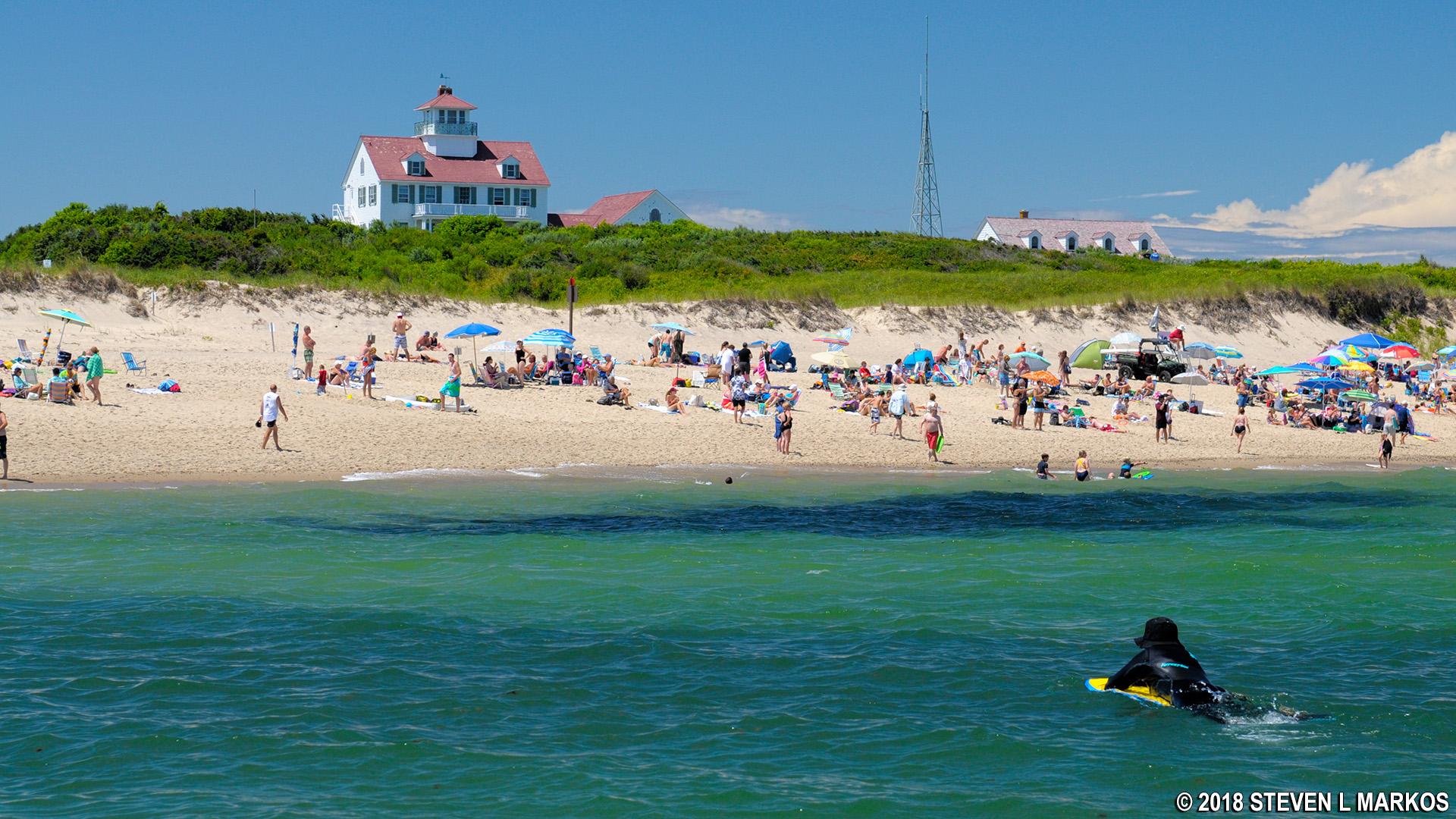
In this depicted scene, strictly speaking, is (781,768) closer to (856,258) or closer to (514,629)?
(514,629)

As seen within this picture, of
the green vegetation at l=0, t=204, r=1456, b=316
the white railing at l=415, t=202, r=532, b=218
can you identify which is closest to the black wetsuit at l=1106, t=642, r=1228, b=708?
the green vegetation at l=0, t=204, r=1456, b=316

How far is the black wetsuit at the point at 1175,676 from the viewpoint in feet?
36.3

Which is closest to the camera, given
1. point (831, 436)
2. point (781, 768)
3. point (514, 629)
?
point (781, 768)

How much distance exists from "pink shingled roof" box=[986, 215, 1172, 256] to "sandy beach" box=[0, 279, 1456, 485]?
54.9 metres

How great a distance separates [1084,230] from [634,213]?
35.2 metres

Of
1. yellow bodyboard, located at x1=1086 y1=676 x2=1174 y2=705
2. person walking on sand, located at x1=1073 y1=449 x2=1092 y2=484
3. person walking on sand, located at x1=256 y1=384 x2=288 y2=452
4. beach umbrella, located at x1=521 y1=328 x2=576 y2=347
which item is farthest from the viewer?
beach umbrella, located at x1=521 y1=328 x2=576 y2=347

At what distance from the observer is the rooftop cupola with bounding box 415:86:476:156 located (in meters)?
75.6

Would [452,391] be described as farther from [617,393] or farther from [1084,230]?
[1084,230]

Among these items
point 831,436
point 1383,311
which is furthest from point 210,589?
point 1383,311

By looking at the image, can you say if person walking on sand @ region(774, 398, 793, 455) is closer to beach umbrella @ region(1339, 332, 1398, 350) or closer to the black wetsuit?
the black wetsuit

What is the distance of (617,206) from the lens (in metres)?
80.2

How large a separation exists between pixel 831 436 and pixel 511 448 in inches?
262

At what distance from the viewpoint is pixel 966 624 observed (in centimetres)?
1420

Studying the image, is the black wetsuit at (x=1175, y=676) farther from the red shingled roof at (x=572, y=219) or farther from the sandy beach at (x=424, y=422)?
the red shingled roof at (x=572, y=219)
